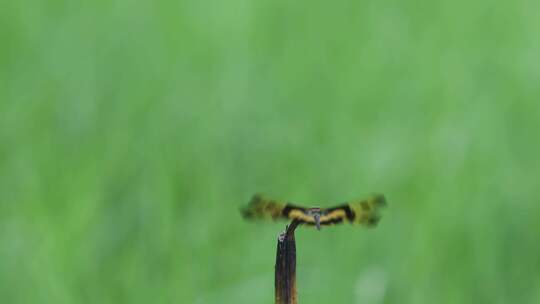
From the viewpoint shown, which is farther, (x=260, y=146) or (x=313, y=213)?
(x=260, y=146)

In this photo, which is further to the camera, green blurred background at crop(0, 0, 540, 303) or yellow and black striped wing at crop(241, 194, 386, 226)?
green blurred background at crop(0, 0, 540, 303)

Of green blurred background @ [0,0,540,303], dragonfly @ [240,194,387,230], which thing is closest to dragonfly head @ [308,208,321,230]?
dragonfly @ [240,194,387,230]

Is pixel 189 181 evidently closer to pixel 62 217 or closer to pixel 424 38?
pixel 62 217

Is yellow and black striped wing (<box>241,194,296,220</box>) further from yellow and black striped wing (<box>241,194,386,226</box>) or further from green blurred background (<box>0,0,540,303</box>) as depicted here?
green blurred background (<box>0,0,540,303</box>)

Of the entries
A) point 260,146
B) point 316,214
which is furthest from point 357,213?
point 260,146

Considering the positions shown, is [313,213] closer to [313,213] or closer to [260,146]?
[313,213]

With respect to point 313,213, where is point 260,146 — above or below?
above

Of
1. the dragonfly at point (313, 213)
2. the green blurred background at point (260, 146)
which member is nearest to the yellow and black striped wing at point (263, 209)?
the dragonfly at point (313, 213)
